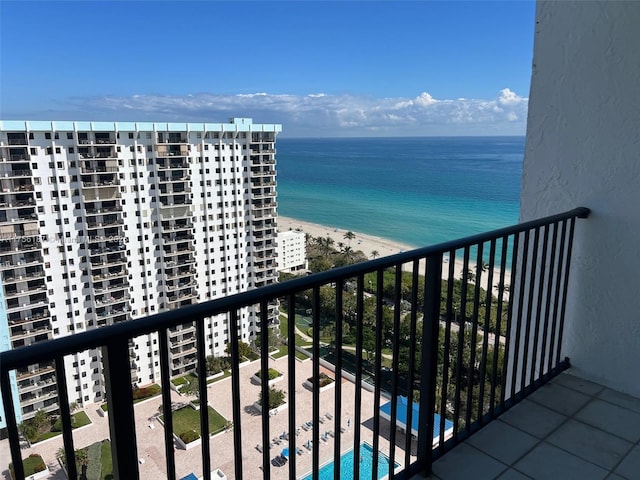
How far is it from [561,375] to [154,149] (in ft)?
77.5

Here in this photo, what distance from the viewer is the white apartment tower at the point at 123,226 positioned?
20.0 m

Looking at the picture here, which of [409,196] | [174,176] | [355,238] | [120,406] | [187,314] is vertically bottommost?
[355,238]

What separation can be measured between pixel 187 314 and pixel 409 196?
54.6m

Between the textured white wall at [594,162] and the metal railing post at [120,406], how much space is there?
8.50 feet

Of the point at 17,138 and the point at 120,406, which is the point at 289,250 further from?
the point at 120,406

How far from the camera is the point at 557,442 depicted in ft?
7.18

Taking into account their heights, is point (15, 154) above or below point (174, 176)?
above

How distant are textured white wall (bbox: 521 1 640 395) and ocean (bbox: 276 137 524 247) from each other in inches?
1027

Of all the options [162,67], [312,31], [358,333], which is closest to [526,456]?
[358,333]

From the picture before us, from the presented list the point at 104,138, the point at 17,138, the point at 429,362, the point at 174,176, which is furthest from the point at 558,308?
the point at 174,176

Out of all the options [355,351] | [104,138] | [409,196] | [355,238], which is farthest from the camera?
[409,196]

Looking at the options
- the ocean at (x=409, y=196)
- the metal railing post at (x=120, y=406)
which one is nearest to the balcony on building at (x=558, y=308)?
the metal railing post at (x=120, y=406)

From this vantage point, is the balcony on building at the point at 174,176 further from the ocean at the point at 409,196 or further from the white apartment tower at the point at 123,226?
the ocean at the point at 409,196

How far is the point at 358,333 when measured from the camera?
1.59 metres
